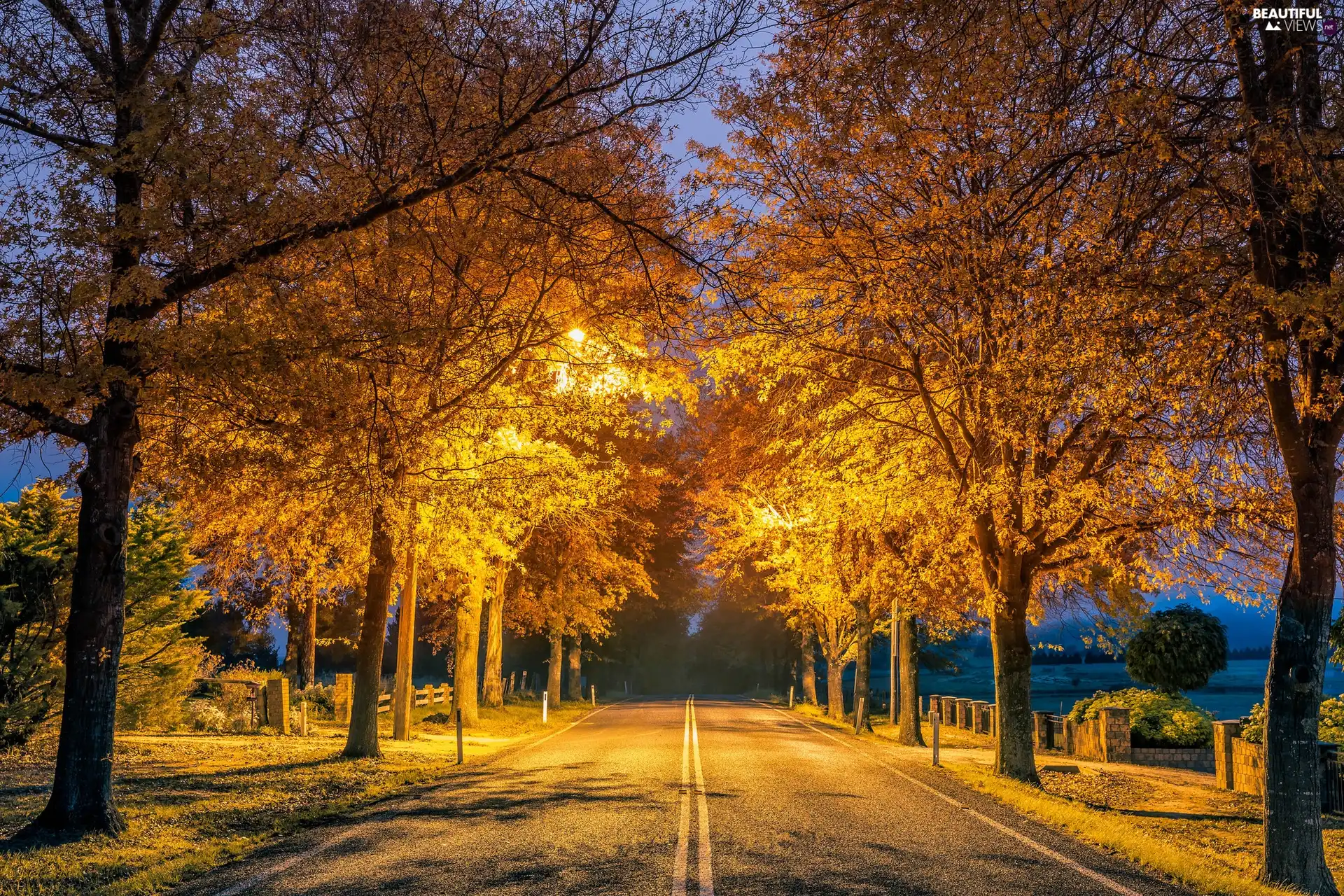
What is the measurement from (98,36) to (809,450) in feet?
46.3

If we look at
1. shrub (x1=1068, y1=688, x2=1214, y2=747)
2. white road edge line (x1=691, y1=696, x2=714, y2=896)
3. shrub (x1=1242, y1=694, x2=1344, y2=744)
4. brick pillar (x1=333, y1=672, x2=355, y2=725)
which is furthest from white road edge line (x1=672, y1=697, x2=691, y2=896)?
brick pillar (x1=333, y1=672, x2=355, y2=725)

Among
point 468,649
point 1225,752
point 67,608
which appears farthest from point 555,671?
point 1225,752

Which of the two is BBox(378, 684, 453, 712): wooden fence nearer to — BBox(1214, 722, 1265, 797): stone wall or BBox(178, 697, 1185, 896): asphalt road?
BBox(178, 697, 1185, 896): asphalt road

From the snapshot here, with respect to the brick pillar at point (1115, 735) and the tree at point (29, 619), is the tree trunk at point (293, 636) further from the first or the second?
the brick pillar at point (1115, 735)

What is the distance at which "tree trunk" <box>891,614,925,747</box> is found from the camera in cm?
2486

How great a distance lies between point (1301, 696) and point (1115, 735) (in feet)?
44.7

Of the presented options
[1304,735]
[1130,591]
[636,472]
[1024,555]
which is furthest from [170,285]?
[636,472]

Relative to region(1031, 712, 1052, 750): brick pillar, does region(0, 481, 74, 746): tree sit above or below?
above

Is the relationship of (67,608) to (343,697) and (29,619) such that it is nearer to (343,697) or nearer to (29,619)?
(29,619)

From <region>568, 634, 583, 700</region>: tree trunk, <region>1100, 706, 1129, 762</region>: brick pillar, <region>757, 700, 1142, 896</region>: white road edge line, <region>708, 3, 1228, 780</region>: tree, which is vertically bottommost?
<region>568, 634, 583, 700</region>: tree trunk

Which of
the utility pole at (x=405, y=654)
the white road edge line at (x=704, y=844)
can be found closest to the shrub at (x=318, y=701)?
the utility pole at (x=405, y=654)

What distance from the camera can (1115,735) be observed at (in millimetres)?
21766

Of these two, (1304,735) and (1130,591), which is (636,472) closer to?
(1130,591)

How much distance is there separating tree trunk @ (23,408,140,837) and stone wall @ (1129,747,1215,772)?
20025 mm
